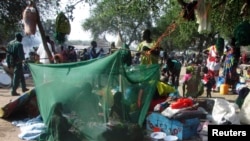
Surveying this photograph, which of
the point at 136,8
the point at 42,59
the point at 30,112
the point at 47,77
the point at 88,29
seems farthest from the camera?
the point at 88,29

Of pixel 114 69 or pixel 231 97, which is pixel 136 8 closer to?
pixel 231 97

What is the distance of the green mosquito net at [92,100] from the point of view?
17.5 ft

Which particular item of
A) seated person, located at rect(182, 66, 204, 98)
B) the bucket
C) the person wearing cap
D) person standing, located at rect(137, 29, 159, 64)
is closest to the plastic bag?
person standing, located at rect(137, 29, 159, 64)

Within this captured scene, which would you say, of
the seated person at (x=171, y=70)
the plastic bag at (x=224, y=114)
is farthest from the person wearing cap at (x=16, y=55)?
the plastic bag at (x=224, y=114)

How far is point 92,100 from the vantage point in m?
5.32

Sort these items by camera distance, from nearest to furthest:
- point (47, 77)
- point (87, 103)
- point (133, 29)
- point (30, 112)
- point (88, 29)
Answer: point (87, 103) → point (47, 77) → point (30, 112) → point (133, 29) → point (88, 29)

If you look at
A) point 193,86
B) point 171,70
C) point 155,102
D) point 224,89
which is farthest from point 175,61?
point 155,102

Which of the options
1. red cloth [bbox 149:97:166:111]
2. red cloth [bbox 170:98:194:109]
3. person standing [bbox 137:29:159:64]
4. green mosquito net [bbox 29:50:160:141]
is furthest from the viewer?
person standing [bbox 137:29:159:64]

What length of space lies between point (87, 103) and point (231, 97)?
21.4 ft

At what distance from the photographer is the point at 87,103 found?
5.32m

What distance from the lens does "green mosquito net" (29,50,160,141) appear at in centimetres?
535

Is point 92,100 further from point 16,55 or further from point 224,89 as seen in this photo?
point 224,89

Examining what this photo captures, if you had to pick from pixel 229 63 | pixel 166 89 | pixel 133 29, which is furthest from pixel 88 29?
pixel 166 89

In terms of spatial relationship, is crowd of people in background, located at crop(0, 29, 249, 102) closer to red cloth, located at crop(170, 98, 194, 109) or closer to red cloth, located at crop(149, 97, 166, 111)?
red cloth, located at crop(149, 97, 166, 111)
